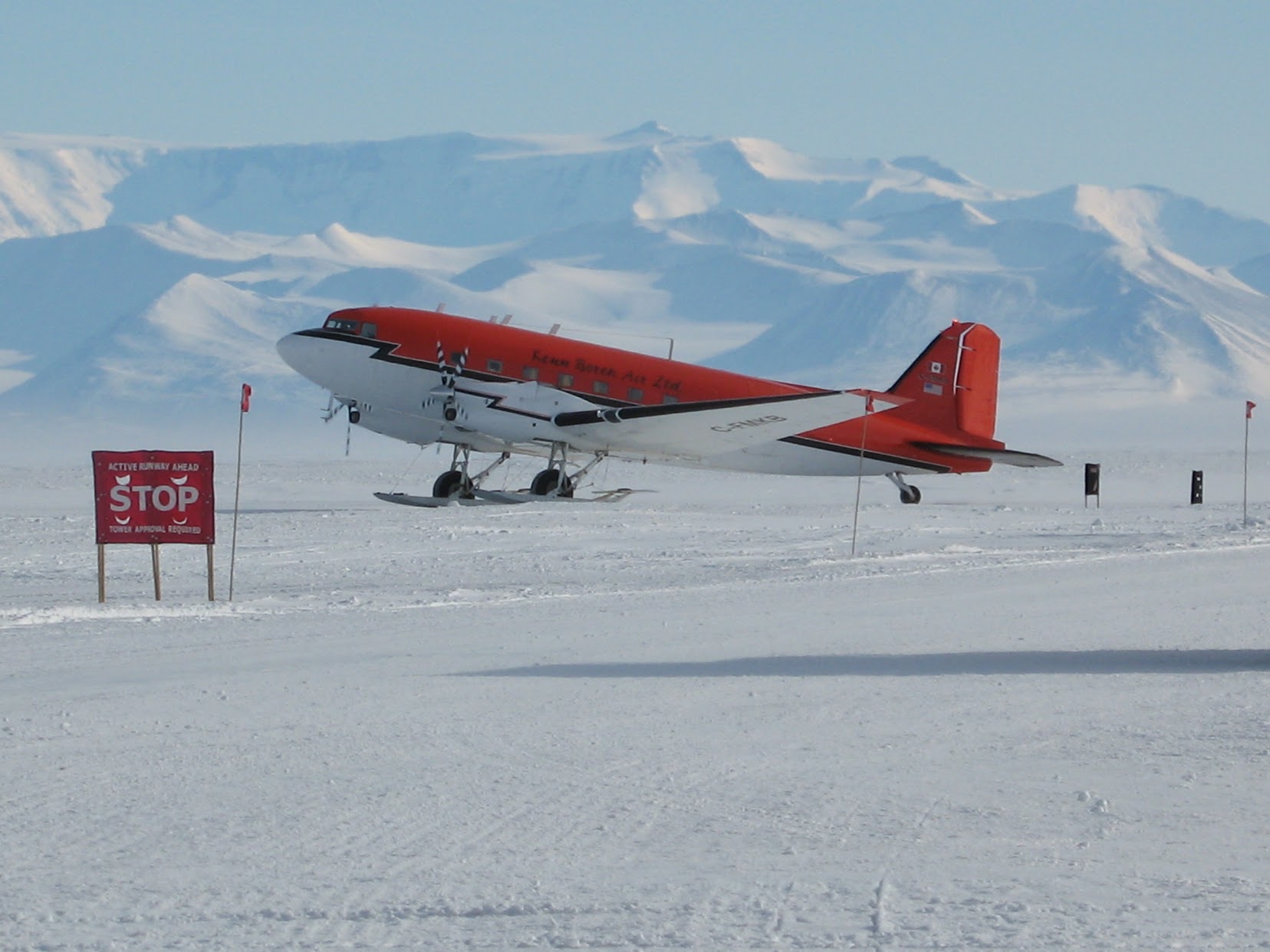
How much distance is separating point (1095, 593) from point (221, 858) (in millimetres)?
12296

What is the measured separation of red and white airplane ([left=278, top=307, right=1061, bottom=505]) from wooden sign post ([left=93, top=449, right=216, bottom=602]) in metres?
15.7

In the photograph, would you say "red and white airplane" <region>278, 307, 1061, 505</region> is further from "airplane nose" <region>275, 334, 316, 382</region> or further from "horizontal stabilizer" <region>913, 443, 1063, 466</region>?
"horizontal stabilizer" <region>913, 443, 1063, 466</region>

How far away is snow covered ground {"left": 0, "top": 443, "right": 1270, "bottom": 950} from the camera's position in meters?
6.24

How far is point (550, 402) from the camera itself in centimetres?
3328

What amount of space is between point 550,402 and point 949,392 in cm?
1000

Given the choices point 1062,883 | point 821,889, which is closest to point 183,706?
point 821,889

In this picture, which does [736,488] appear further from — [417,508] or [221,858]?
[221,858]

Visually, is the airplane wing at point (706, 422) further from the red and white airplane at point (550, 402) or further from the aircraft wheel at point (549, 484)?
the aircraft wheel at point (549, 484)

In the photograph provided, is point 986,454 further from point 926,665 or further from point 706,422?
point 926,665

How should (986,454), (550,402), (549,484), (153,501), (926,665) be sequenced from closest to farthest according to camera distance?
(926,665) → (153,501) → (550,402) → (549,484) → (986,454)

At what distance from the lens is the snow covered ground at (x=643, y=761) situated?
→ 6.24m

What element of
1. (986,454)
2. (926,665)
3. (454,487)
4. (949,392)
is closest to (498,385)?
(454,487)

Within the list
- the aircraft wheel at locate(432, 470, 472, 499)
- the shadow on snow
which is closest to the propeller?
the aircraft wheel at locate(432, 470, 472, 499)

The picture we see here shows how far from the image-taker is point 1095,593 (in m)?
17.3
